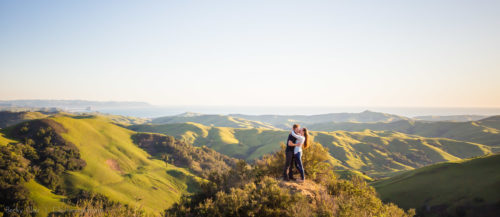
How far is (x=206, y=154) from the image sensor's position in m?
194

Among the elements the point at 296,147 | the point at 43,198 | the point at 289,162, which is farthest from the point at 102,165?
the point at 296,147

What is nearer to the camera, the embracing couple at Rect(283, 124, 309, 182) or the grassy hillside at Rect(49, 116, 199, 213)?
the embracing couple at Rect(283, 124, 309, 182)

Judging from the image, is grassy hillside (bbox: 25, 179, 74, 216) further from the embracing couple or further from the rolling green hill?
the embracing couple

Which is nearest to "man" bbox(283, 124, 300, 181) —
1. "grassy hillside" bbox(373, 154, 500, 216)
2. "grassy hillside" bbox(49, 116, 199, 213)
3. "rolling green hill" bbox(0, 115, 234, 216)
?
"grassy hillside" bbox(373, 154, 500, 216)

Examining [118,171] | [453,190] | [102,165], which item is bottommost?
[118,171]

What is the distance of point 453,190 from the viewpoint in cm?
5947

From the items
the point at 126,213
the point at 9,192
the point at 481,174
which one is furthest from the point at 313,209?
the point at 9,192

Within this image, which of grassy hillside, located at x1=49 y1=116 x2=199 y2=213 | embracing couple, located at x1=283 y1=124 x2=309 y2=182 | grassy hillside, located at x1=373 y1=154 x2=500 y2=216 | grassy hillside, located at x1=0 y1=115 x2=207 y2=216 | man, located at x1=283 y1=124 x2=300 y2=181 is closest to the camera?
embracing couple, located at x1=283 y1=124 x2=309 y2=182

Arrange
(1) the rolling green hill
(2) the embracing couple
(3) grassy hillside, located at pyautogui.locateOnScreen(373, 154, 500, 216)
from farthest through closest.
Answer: (1) the rolling green hill < (3) grassy hillside, located at pyautogui.locateOnScreen(373, 154, 500, 216) < (2) the embracing couple

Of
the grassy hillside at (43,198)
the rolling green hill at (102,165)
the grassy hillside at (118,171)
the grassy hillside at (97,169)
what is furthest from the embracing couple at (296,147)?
the grassy hillside at (118,171)

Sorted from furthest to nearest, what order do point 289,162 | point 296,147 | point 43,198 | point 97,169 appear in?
point 97,169
point 43,198
point 289,162
point 296,147

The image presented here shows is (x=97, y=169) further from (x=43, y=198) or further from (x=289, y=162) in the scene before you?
(x=289, y=162)

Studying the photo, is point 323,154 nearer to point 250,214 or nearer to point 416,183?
point 250,214

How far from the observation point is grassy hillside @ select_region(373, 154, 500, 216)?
48312 millimetres
